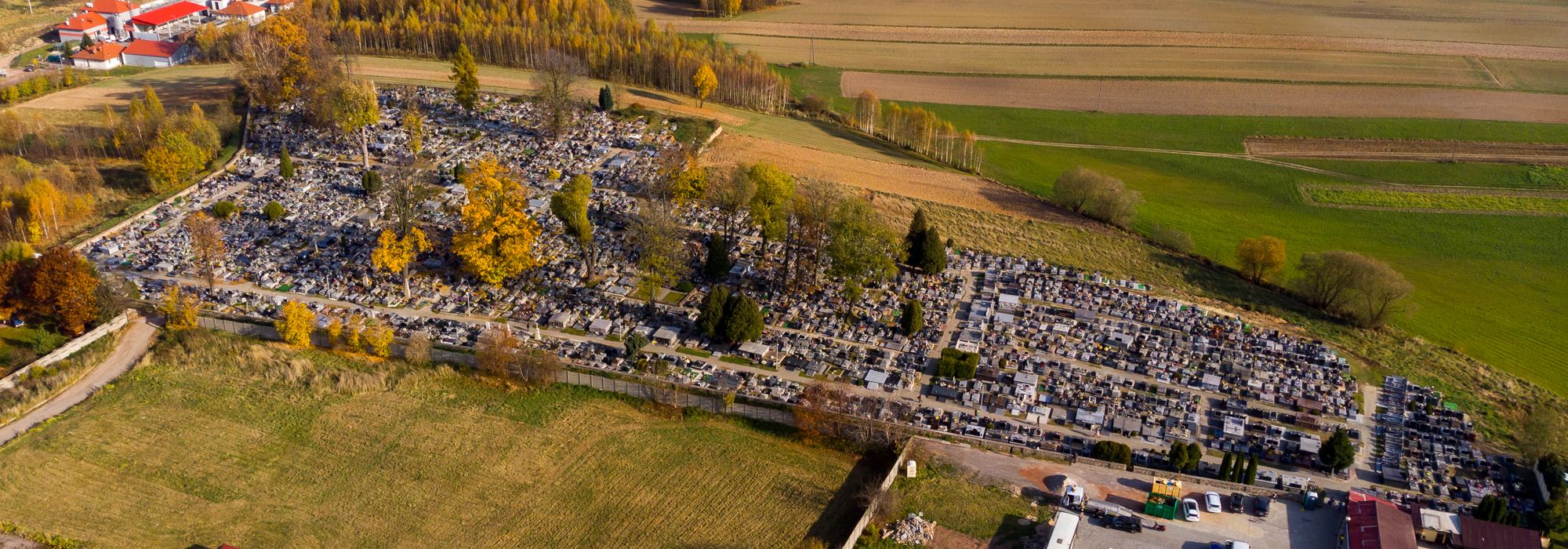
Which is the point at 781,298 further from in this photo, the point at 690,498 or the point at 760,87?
the point at 760,87

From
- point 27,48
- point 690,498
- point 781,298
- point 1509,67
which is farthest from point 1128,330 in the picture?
point 27,48

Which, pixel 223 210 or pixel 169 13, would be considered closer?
pixel 223 210

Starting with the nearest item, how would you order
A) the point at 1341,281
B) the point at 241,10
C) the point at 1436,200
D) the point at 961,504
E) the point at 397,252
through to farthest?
the point at 961,504 < the point at 397,252 < the point at 1341,281 < the point at 1436,200 < the point at 241,10

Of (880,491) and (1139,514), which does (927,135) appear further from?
(880,491)

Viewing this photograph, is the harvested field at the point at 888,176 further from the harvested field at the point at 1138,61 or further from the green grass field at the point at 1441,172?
→ the harvested field at the point at 1138,61

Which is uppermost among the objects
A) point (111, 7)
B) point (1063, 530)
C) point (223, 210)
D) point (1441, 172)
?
point (111, 7)

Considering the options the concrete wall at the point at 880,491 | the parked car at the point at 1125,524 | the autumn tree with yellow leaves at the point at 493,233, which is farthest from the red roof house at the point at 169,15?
the parked car at the point at 1125,524

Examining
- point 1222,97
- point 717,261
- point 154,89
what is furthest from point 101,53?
point 1222,97
